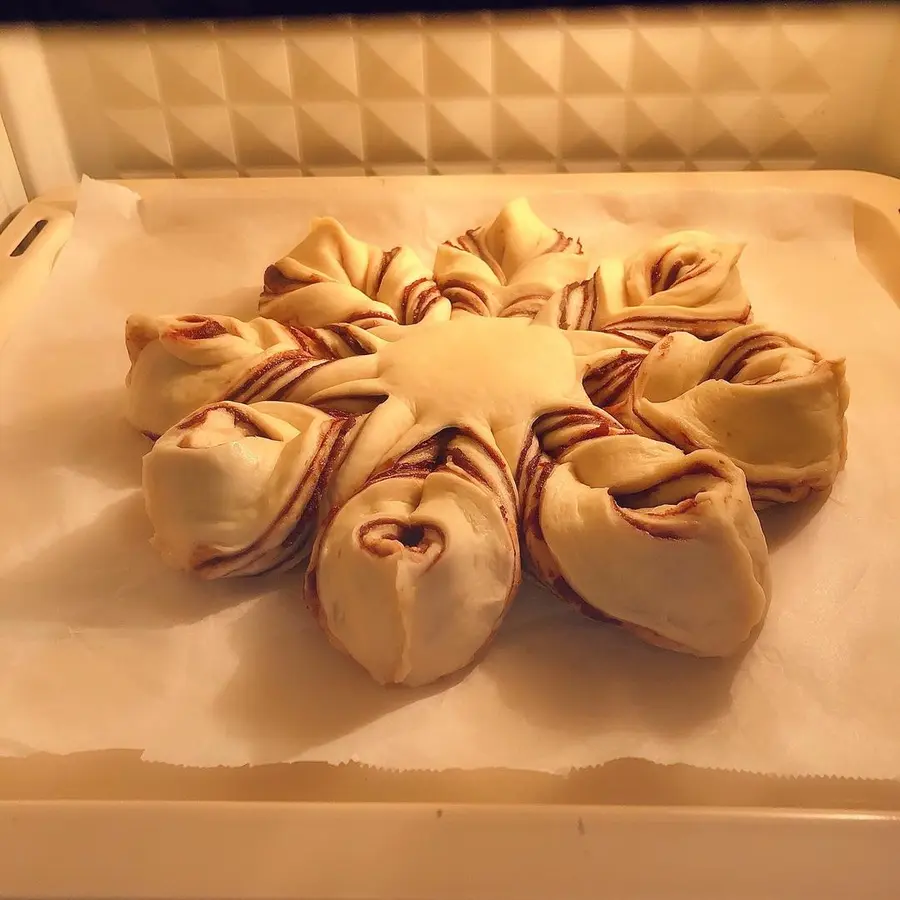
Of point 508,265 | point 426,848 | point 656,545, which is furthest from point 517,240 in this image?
point 426,848

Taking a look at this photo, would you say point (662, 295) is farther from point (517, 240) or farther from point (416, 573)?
point (416, 573)

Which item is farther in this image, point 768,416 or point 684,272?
point 684,272

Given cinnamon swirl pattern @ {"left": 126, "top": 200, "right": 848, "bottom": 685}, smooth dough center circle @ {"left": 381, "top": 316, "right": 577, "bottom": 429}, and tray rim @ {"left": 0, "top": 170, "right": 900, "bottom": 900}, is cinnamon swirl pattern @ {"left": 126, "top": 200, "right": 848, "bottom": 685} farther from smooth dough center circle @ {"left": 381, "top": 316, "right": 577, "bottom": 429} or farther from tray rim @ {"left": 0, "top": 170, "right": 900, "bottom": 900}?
tray rim @ {"left": 0, "top": 170, "right": 900, "bottom": 900}

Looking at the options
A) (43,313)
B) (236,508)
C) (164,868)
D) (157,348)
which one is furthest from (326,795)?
(43,313)

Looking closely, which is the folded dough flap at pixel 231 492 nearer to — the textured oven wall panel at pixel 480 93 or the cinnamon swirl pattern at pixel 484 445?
the cinnamon swirl pattern at pixel 484 445

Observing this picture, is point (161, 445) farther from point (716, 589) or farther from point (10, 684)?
point (716, 589)

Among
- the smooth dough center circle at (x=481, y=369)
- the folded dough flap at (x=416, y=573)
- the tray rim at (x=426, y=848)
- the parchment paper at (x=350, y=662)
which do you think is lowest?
the parchment paper at (x=350, y=662)

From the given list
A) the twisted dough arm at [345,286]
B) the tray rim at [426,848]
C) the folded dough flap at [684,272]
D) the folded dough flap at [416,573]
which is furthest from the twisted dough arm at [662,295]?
the tray rim at [426,848]

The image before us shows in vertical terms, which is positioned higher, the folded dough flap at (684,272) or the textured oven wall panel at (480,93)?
the textured oven wall panel at (480,93)
